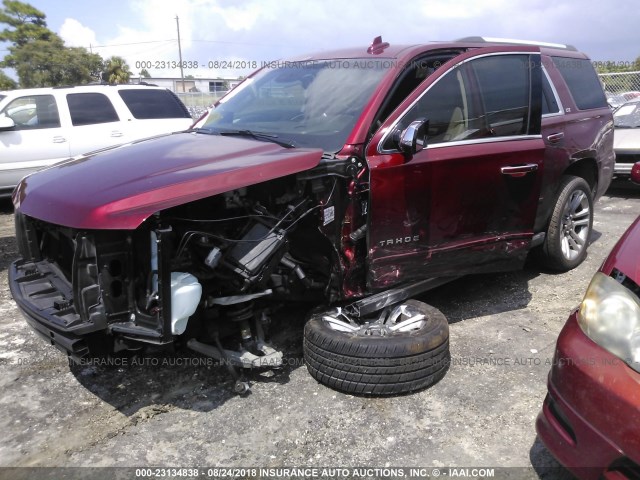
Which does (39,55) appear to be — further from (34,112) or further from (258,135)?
(258,135)

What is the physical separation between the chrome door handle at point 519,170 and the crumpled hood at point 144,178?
1.49 m

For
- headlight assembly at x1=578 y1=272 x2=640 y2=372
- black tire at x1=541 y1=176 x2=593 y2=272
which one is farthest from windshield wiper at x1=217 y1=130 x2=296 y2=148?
black tire at x1=541 y1=176 x2=593 y2=272

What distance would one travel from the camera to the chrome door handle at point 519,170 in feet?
12.0

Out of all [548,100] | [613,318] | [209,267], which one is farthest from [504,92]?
[209,267]

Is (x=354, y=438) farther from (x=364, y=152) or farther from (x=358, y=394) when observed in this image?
(x=364, y=152)

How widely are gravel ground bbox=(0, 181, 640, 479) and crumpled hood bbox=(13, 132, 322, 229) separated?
1152mm

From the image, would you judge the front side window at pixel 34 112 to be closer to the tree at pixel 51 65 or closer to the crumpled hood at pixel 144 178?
the crumpled hood at pixel 144 178

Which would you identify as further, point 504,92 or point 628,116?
point 628,116

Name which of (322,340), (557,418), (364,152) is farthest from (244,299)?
(557,418)

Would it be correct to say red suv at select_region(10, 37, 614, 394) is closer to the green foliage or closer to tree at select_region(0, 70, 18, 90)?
the green foliage

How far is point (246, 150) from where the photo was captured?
119 inches

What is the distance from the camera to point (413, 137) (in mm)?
2998

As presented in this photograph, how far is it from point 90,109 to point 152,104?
1.00 metres

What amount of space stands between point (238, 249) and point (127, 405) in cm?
118
